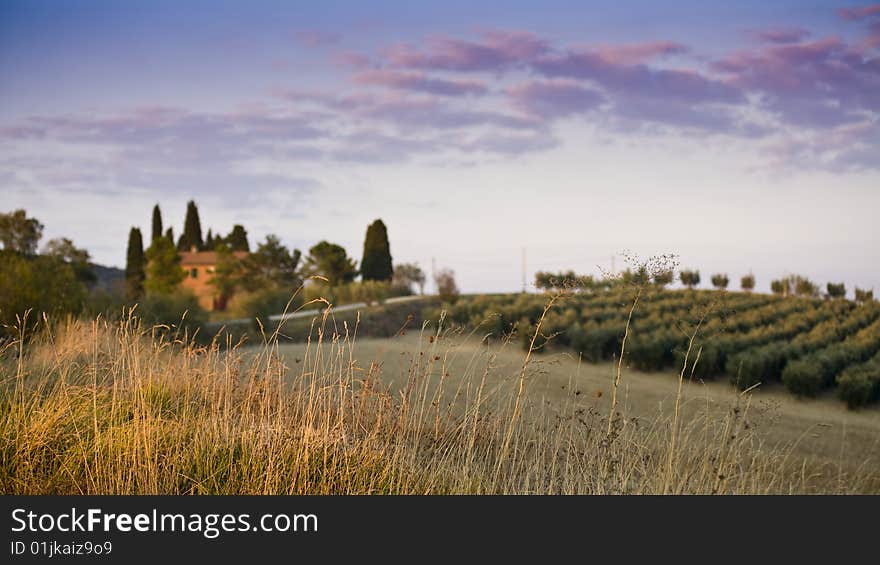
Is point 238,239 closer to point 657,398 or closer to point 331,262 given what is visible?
point 331,262

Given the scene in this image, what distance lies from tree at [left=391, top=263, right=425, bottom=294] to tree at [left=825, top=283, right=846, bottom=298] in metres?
14.1

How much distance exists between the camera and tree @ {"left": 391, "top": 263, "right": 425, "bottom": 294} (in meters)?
27.9

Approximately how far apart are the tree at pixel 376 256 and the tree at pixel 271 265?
4.61 m

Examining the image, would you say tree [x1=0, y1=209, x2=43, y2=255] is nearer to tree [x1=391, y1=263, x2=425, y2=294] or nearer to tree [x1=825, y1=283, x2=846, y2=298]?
tree [x1=391, y1=263, x2=425, y2=294]

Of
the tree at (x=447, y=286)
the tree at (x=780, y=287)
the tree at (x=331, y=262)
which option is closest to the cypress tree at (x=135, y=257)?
the tree at (x=331, y=262)

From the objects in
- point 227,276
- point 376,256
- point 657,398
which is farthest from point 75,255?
point 657,398

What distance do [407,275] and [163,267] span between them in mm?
13890

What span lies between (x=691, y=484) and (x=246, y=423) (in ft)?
9.37

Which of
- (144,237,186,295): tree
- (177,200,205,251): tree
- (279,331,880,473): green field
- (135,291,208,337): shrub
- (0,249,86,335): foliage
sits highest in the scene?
(177,200,205,251): tree

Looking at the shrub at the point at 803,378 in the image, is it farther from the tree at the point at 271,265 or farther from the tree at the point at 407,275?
the tree at the point at 271,265

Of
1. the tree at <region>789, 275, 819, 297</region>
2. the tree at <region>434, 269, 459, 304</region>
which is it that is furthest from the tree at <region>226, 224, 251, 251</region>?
the tree at <region>789, 275, 819, 297</region>

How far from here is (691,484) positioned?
431 cm
